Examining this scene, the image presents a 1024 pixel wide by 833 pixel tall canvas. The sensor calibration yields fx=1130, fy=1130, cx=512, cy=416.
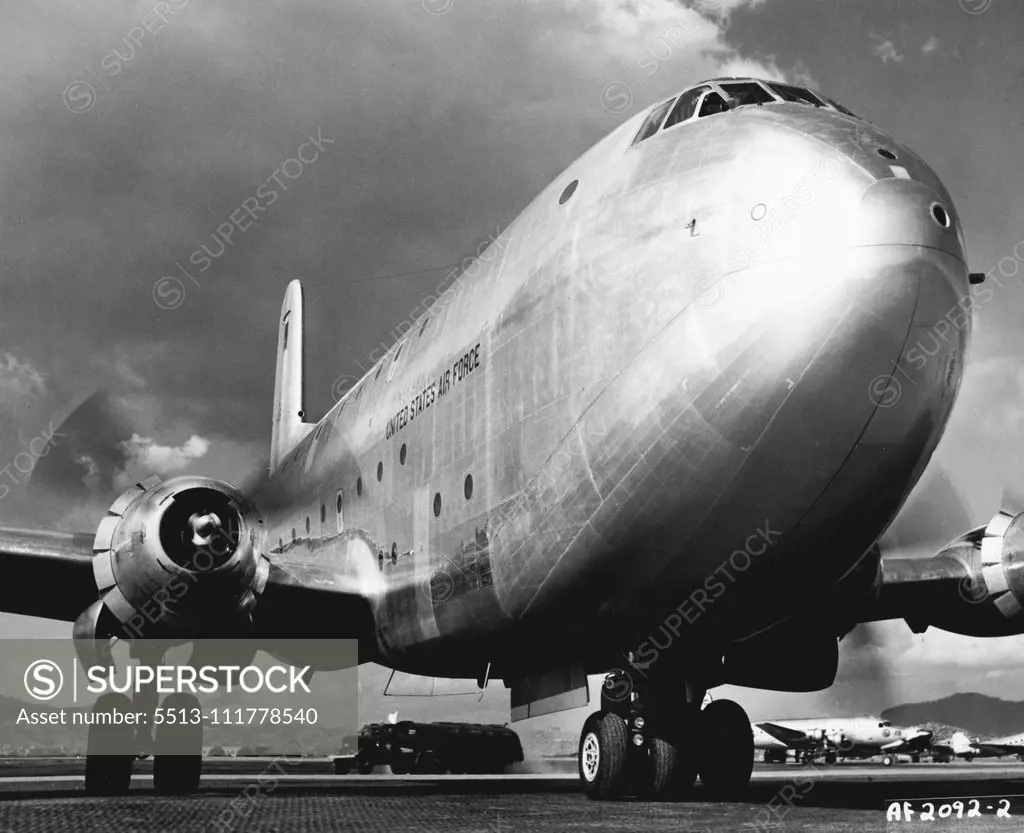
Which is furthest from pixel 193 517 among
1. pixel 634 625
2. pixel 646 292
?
pixel 646 292

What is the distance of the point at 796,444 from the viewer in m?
7.79

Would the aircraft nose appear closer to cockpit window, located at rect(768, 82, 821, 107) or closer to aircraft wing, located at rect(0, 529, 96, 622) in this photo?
cockpit window, located at rect(768, 82, 821, 107)

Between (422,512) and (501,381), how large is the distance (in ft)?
6.91

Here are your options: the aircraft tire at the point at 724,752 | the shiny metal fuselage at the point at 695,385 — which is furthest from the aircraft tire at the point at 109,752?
the aircraft tire at the point at 724,752

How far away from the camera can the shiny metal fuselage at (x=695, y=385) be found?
7.53 metres

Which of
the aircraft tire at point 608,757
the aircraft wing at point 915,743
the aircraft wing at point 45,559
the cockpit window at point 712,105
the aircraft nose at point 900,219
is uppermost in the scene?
the cockpit window at point 712,105

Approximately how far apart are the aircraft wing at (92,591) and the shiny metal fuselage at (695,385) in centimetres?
212

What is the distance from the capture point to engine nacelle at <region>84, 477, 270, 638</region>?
1097cm

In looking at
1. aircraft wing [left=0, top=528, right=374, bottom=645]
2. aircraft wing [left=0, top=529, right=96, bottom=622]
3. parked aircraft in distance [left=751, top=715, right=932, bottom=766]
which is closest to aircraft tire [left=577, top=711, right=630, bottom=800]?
aircraft wing [left=0, top=528, right=374, bottom=645]

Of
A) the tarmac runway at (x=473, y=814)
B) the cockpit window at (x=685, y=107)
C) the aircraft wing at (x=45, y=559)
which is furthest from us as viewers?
the aircraft wing at (x=45, y=559)

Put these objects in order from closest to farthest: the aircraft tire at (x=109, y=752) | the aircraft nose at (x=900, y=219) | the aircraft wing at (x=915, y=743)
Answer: the aircraft nose at (x=900, y=219), the aircraft tire at (x=109, y=752), the aircraft wing at (x=915, y=743)

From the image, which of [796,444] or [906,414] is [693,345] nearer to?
[796,444]

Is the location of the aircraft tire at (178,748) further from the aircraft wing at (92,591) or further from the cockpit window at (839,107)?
the cockpit window at (839,107)

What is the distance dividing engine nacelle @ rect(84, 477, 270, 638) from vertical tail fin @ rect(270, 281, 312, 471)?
10.9 meters
